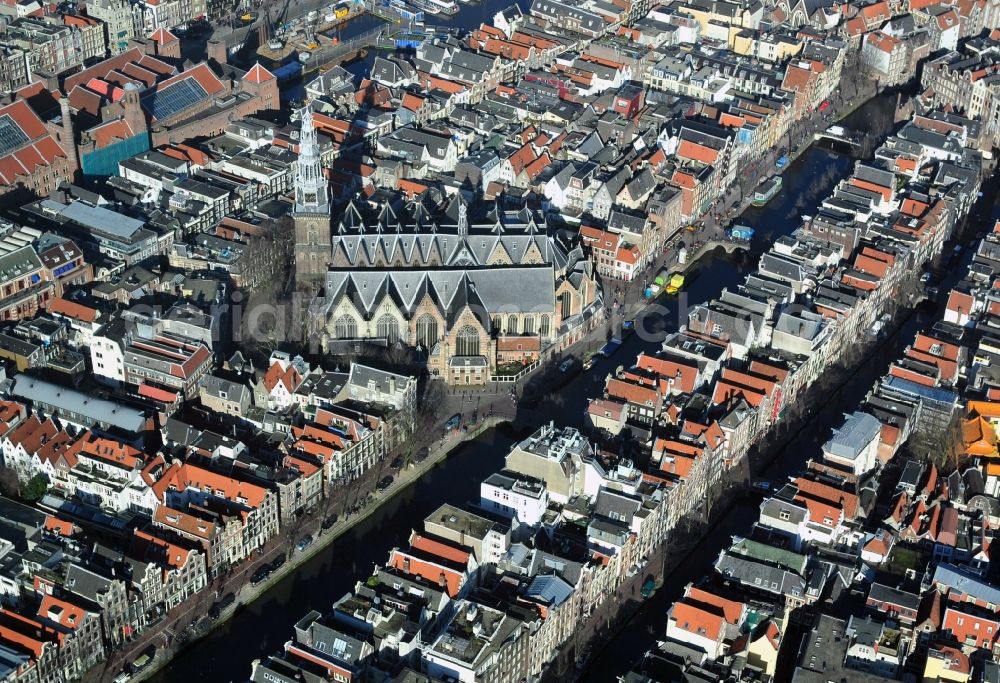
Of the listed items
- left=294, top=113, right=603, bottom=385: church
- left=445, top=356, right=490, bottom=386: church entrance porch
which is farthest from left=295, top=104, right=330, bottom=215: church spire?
left=445, top=356, right=490, bottom=386: church entrance porch

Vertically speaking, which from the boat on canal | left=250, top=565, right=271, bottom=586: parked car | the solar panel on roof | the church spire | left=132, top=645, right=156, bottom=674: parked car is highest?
the church spire

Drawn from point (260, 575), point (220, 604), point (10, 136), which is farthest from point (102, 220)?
point (220, 604)

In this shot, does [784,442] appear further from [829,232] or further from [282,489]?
[282,489]

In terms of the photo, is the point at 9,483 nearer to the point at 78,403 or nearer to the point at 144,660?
the point at 78,403

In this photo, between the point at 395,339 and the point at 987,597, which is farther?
the point at 395,339

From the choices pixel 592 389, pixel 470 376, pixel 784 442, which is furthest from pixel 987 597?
pixel 470 376

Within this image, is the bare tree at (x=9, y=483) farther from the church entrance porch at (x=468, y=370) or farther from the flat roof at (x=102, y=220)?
the church entrance porch at (x=468, y=370)

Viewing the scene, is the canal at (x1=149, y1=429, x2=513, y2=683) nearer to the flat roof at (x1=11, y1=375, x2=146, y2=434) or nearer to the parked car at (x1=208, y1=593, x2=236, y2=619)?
the parked car at (x1=208, y1=593, x2=236, y2=619)
